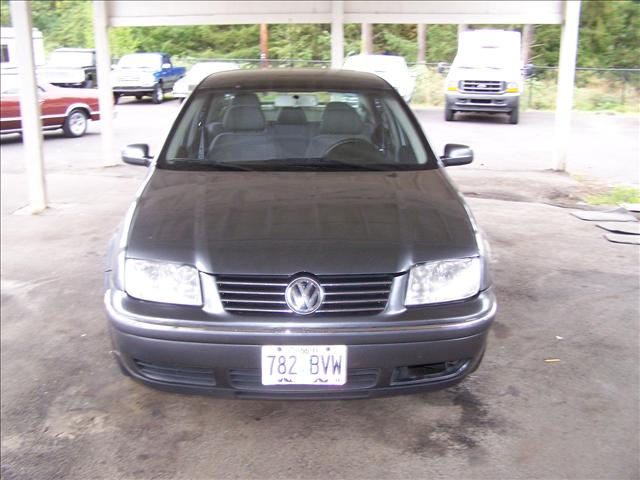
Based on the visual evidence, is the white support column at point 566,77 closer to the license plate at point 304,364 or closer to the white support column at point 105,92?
the white support column at point 105,92

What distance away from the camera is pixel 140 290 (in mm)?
2816

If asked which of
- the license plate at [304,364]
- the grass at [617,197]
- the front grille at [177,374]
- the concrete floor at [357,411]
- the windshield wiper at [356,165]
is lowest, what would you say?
the concrete floor at [357,411]

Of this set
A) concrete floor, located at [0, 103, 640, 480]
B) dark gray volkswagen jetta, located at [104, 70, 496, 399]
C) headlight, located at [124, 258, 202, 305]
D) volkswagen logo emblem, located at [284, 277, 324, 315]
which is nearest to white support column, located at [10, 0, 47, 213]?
concrete floor, located at [0, 103, 640, 480]

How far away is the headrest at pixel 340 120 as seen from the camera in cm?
412

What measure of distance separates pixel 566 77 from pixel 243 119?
670 centimetres

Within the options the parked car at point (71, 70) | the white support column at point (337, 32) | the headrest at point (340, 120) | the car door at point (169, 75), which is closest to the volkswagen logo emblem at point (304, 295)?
the headrest at point (340, 120)

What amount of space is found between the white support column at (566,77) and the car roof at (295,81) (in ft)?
18.3

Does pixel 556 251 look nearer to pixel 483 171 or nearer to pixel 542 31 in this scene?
pixel 483 171

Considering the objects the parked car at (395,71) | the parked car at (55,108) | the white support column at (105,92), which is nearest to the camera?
the white support column at (105,92)

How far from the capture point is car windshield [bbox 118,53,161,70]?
893 inches

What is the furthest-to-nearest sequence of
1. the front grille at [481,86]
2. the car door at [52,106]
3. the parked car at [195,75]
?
the parked car at [195,75], the front grille at [481,86], the car door at [52,106]

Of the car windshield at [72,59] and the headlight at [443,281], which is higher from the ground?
the car windshield at [72,59]

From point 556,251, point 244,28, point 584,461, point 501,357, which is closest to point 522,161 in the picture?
point 556,251

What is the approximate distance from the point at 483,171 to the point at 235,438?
7.85 meters
